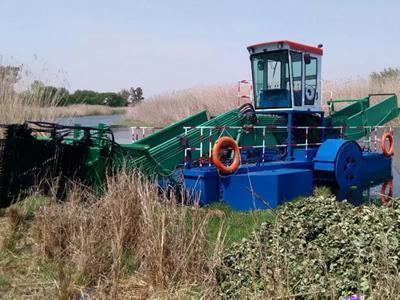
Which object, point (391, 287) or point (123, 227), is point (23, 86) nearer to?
point (123, 227)

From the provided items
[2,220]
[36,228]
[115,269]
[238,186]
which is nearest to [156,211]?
[115,269]

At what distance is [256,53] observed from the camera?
36.3 feet

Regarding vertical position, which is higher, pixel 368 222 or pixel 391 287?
pixel 368 222

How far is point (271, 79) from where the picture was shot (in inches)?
438

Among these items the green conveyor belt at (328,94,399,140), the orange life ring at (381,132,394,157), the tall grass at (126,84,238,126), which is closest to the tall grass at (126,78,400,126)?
the tall grass at (126,84,238,126)

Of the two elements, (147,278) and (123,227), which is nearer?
(147,278)

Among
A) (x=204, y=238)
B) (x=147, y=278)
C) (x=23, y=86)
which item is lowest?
(x=147, y=278)

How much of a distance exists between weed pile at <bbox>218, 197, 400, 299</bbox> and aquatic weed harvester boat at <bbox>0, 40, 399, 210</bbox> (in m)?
2.42

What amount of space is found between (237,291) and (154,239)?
820mm

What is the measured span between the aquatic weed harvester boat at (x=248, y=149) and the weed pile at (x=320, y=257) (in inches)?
95.4

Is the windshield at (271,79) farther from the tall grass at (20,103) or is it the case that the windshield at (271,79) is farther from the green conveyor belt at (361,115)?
the tall grass at (20,103)

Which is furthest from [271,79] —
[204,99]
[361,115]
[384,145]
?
[204,99]

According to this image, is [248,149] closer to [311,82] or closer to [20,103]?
[311,82]

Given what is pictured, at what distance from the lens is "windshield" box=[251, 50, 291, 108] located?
10.9 metres
